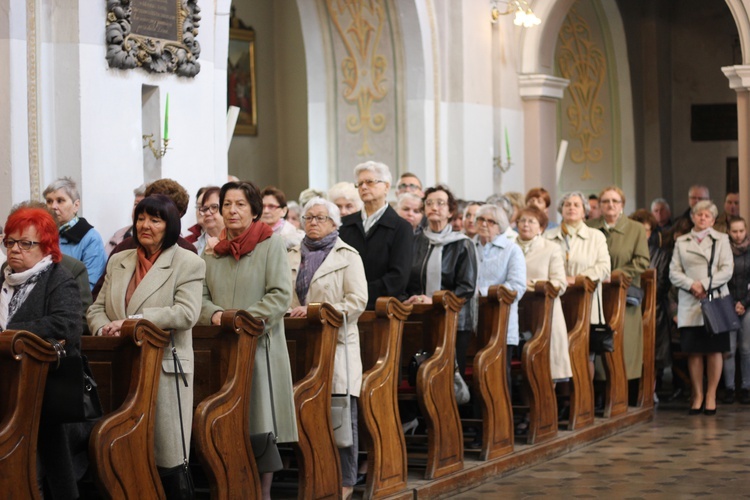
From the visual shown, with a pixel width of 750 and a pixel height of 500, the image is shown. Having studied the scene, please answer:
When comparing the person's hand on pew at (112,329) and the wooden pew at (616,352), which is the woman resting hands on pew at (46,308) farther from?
the wooden pew at (616,352)

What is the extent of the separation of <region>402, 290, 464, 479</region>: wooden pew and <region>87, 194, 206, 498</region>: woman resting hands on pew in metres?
1.79

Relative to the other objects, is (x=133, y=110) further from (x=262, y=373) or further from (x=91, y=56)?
(x=262, y=373)

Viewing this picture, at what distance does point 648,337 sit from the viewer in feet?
31.9

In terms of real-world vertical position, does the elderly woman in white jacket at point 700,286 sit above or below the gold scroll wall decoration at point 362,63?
below

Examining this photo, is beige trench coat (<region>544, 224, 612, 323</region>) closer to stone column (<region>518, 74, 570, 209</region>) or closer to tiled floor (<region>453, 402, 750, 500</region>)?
tiled floor (<region>453, 402, 750, 500</region>)

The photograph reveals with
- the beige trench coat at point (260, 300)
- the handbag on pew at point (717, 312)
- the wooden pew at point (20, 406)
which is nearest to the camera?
the wooden pew at point (20, 406)

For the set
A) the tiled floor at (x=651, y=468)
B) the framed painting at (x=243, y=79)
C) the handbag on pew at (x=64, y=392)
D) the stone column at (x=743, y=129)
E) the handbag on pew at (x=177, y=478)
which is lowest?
the tiled floor at (x=651, y=468)

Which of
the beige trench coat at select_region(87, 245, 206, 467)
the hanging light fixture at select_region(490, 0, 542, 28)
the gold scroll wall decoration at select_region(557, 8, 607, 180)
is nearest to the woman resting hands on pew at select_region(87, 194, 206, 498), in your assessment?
the beige trench coat at select_region(87, 245, 206, 467)

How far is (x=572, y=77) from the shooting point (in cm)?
1455

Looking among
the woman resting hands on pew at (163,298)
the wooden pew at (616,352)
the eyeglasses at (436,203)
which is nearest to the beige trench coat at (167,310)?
the woman resting hands on pew at (163,298)

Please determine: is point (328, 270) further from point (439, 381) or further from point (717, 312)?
point (717, 312)

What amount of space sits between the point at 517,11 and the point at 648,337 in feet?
11.3

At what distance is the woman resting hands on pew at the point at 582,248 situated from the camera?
8.82 meters

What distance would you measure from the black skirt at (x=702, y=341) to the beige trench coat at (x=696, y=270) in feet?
0.23
